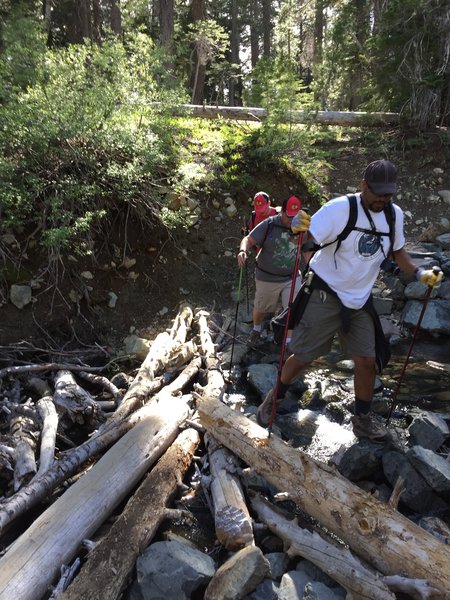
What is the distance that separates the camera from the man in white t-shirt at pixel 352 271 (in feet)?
13.1

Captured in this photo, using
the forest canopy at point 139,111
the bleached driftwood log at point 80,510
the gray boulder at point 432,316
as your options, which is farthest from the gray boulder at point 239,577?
the gray boulder at point 432,316

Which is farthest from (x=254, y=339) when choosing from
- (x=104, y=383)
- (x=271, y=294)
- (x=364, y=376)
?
(x=364, y=376)

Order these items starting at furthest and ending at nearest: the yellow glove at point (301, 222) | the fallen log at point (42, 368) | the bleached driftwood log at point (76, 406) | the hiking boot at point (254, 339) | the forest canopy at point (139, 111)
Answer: the hiking boot at point (254, 339)
the forest canopy at point (139, 111)
the fallen log at point (42, 368)
the bleached driftwood log at point (76, 406)
the yellow glove at point (301, 222)

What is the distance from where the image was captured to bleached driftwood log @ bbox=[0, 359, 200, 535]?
3.54 metres

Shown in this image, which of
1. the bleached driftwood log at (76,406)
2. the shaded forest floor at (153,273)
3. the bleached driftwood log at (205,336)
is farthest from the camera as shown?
the shaded forest floor at (153,273)

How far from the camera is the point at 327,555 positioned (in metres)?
3.21

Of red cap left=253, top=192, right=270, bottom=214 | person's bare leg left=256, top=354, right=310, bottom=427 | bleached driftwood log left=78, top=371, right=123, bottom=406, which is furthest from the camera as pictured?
red cap left=253, top=192, right=270, bottom=214

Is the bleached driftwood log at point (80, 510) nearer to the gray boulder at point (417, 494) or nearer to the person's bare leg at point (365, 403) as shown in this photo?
the person's bare leg at point (365, 403)

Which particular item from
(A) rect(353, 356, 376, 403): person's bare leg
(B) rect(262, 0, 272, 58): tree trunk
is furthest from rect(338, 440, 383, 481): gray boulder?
(B) rect(262, 0, 272, 58): tree trunk

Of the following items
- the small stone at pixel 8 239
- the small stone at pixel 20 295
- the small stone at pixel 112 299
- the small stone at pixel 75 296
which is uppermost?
the small stone at pixel 8 239

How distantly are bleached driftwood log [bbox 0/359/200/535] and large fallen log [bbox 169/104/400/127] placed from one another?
715 cm

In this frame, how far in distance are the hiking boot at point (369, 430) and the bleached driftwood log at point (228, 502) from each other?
1.59m

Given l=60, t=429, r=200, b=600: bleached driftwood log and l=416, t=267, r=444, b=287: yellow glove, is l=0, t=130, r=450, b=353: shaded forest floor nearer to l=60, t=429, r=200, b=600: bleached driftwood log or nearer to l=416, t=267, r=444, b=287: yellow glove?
l=60, t=429, r=200, b=600: bleached driftwood log

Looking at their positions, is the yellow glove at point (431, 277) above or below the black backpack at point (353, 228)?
below
